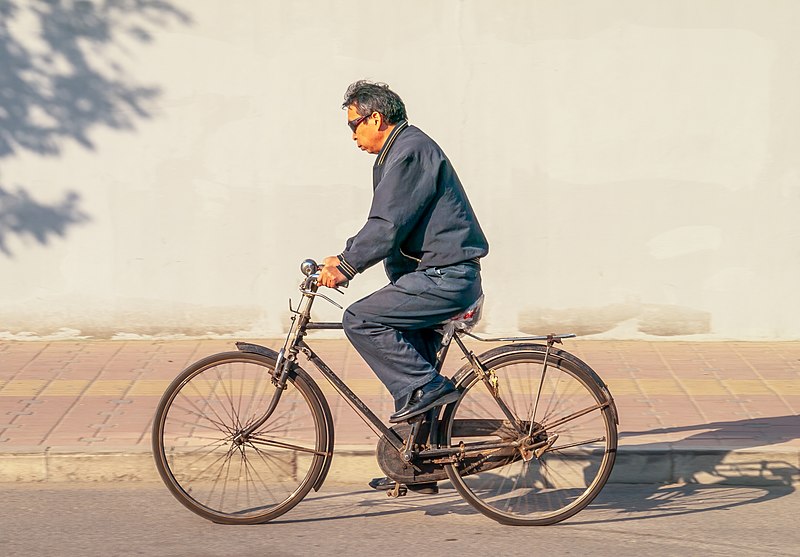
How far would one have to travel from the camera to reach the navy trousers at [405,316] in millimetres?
5426

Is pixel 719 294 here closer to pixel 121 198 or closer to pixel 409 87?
pixel 409 87

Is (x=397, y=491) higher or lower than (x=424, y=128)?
lower

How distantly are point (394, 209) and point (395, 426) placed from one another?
3.10 ft

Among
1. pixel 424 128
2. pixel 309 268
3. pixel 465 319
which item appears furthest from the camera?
pixel 424 128

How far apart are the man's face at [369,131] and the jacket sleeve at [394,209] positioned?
20 centimetres

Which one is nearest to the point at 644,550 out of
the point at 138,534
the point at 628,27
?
the point at 138,534

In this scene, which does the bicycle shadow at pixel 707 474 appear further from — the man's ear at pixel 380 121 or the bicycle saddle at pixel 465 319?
the man's ear at pixel 380 121

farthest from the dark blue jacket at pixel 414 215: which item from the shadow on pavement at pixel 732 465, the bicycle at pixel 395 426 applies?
the shadow on pavement at pixel 732 465

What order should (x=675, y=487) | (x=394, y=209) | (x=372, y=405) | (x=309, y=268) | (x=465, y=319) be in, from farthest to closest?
1. (x=372, y=405)
2. (x=675, y=487)
3. (x=465, y=319)
4. (x=309, y=268)
5. (x=394, y=209)

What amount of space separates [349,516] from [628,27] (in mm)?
4574

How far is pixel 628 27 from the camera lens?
9039mm

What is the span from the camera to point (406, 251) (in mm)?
5555

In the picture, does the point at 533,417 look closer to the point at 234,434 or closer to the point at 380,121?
the point at 234,434

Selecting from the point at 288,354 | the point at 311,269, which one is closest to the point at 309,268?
the point at 311,269
